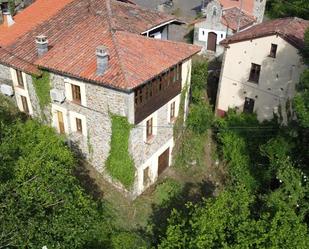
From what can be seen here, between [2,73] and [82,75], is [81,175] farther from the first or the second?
[2,73]

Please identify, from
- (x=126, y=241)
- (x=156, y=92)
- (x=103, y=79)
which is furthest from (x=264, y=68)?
(x=126, y=241)

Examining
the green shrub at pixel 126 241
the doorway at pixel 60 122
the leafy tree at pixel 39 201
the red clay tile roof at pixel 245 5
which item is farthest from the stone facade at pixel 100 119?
the red clay tile roof at pixel 245 5

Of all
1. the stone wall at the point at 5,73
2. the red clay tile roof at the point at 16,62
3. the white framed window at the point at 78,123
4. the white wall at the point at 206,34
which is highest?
the red clay tile roof at the point at 16,62

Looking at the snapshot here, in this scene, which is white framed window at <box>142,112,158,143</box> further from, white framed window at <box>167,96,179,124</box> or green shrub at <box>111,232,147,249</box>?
green shrub at <box>111,232,147,249</box>

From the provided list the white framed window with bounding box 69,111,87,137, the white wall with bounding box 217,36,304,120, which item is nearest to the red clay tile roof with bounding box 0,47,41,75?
the white framed window with bounding box 69,111,87,137

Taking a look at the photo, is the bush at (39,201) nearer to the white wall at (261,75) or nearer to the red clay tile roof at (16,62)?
the red clay tile roof at (16,62)

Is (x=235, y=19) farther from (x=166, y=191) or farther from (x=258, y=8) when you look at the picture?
(x=166, y=191)

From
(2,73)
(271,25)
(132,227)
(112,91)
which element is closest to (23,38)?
(2,73)
